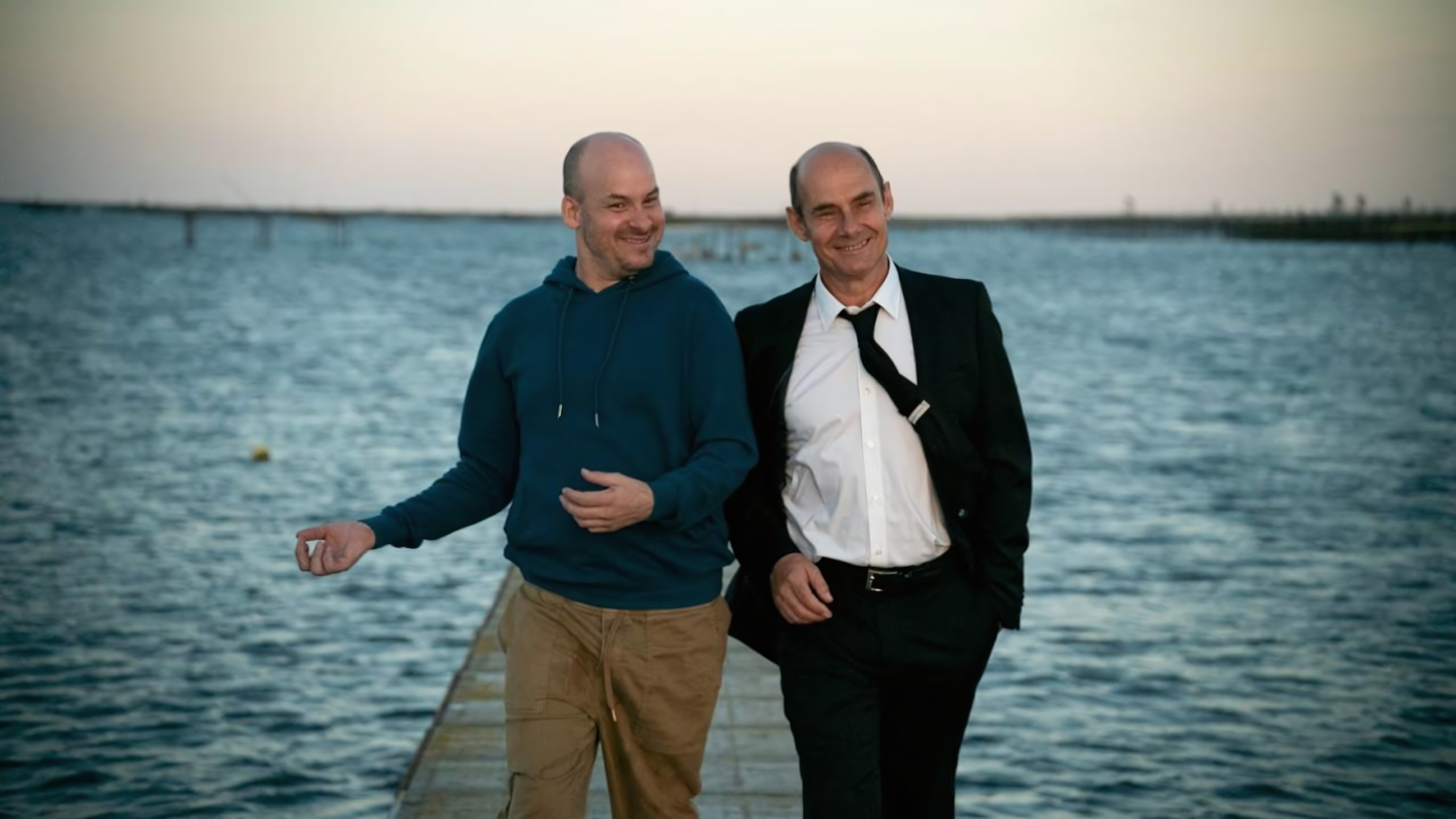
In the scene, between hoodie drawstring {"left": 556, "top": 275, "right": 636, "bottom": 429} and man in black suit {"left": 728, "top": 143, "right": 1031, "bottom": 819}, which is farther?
man in black suit {"left": 728, "top": 143, "right": 1031, "bottom": 819}

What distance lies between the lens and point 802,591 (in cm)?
410

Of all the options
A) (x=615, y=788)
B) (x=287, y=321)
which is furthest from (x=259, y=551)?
(x=287, y=321)

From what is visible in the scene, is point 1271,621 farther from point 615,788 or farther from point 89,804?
point 615,788

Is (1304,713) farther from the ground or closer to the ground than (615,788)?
closer to the ground

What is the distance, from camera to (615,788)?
4.22 m

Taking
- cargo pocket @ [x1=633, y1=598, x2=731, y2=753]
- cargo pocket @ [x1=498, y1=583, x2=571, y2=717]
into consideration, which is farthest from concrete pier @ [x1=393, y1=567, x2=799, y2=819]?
cargo pocket @ [x1=498, y1=583, x2=571, y2=717]

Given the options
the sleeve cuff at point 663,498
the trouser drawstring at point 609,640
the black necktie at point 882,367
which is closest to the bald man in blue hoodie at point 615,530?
the trouser drawstring at point 609,640

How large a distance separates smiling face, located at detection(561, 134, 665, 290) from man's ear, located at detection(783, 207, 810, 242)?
0.42 meters

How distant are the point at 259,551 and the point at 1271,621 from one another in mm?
9093

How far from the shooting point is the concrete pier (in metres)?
5.99

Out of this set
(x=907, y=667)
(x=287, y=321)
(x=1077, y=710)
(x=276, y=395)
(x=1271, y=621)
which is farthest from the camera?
(x=287, y=321)

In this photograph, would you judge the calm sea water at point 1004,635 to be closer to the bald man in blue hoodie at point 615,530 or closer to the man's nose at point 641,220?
the bald man in blue hoodie at point 615,530

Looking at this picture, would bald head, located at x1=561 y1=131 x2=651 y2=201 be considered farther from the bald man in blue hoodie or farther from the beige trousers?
the beige trousers

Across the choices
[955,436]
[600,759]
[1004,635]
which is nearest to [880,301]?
[955,436]
